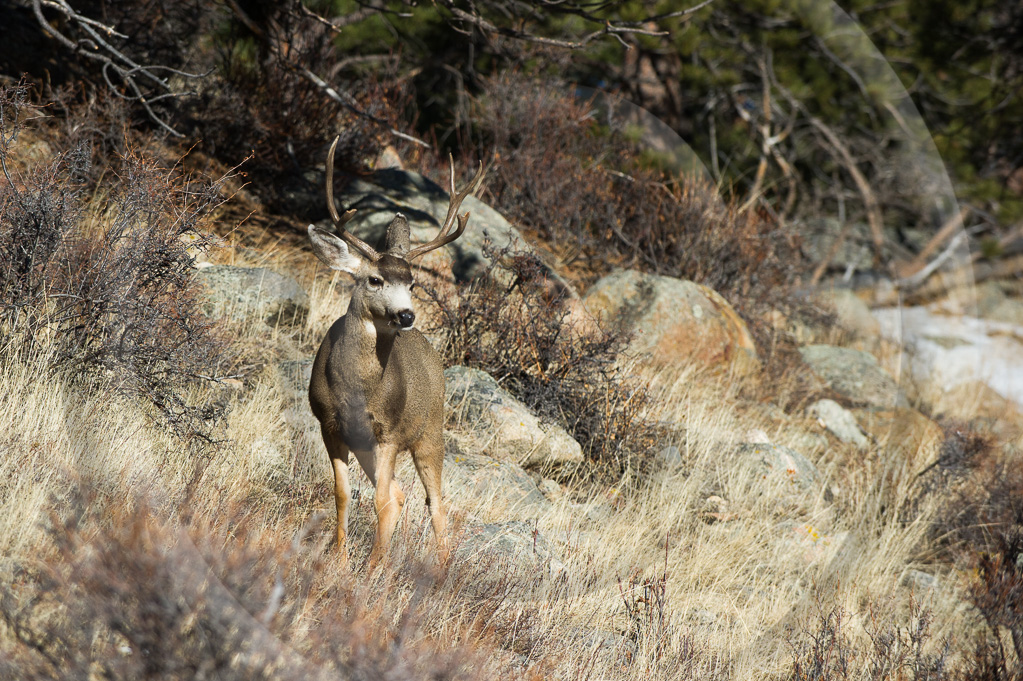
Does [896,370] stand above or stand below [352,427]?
below

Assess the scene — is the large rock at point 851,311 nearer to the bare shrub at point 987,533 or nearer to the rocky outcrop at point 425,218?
the bare shrub at point 987,533

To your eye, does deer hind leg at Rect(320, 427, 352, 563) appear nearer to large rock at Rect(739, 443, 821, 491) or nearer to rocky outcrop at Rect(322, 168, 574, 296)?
rocky outcrop at Rect(322, 168, 574, 296)

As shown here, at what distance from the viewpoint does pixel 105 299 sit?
5.18 metres

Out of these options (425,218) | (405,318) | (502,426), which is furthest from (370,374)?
(425,218)

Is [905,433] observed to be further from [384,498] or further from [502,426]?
[384,498]

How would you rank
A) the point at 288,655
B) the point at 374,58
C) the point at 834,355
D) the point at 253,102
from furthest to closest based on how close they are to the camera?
the point at 374,58, the point at 834,355, the point at 253,102, the point at 288,655

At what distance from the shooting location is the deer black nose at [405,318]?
397cm

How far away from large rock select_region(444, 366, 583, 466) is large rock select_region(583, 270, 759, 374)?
198 cm

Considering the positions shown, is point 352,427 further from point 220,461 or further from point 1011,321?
point 1011,321

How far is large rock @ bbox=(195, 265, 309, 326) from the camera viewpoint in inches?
251

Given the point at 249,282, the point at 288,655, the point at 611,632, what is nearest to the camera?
the point at 288,655

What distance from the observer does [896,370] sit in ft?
39.1

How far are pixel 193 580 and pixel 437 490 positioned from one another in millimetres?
2182

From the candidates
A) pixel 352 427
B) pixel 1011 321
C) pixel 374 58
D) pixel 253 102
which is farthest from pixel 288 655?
pixel 1011 321
